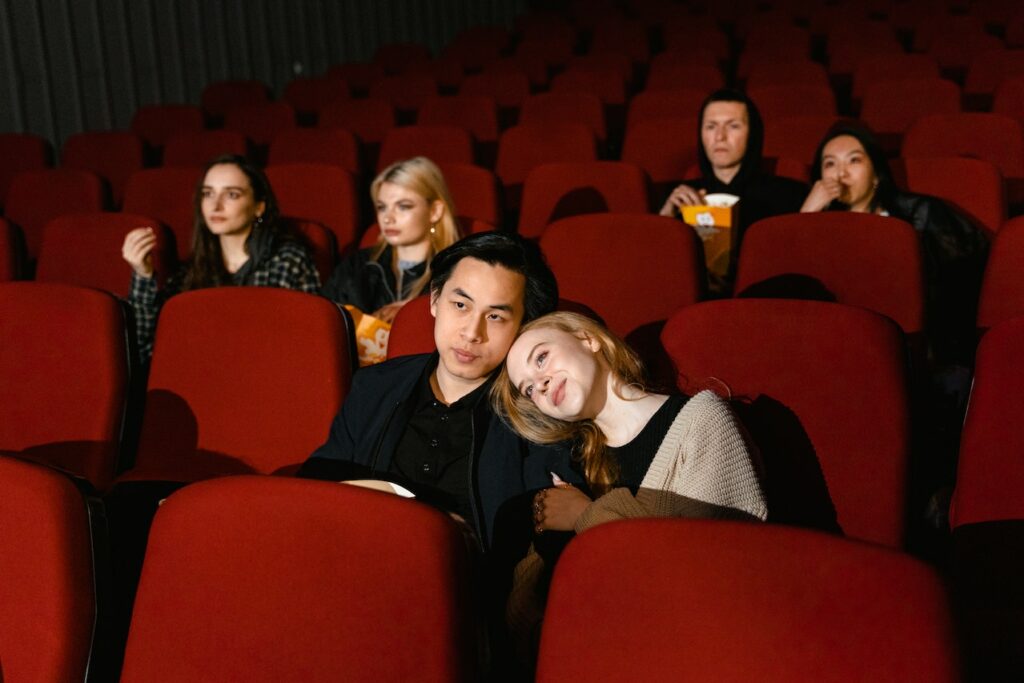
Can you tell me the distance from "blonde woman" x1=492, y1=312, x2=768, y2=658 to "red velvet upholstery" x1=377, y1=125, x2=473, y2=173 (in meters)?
2.59

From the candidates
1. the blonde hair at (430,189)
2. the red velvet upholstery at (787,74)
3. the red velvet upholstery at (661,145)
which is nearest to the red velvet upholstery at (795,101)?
the red velvet upholstery at (787,74)

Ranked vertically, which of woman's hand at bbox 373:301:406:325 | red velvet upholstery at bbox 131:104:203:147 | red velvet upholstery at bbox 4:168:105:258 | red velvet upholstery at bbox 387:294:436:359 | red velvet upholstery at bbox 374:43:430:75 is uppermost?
red velvet upholstery at bbox 374:43:430:75

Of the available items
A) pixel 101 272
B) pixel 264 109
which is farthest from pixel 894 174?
pixel 264 109

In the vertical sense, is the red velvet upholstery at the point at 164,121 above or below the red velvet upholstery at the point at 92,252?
above

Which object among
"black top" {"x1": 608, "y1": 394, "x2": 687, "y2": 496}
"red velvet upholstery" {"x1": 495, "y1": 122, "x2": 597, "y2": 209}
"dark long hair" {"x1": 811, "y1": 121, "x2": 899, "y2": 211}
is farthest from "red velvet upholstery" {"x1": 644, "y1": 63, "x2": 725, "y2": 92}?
"black top" {"x1": 608, "y1": 394, "x2": 687, "y2": 496}

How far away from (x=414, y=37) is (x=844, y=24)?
3.29 m

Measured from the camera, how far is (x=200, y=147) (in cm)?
448

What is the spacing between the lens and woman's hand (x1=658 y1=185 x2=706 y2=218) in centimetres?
315

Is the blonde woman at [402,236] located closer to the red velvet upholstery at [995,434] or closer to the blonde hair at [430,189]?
the blonde hair at [430,189]

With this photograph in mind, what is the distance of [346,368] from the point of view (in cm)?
213

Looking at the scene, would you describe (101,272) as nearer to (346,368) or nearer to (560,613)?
(346,368)

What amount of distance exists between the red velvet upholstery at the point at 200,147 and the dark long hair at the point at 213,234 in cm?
157

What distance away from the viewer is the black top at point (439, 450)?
1725 millimetres

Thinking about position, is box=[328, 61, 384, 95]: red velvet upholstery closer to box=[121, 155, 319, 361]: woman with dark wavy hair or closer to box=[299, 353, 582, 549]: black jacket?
box=[121, 155, 319, 361]: woman with dark wavy hair
